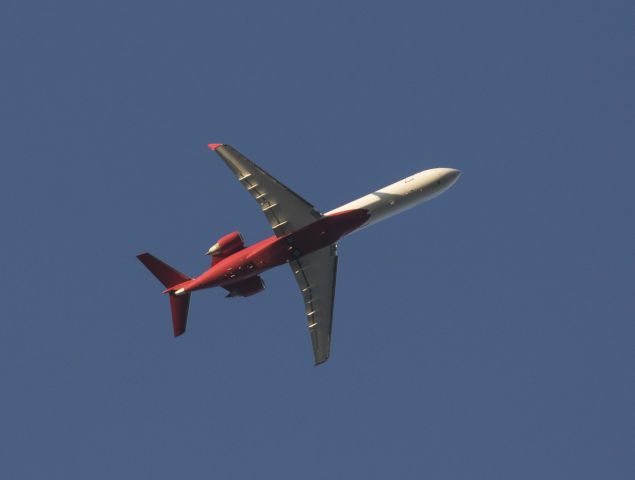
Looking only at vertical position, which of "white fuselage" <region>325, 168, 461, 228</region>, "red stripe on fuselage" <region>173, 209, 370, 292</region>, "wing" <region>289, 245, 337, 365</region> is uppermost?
"white fuselage" <region>325, 168, 461, 228</region>

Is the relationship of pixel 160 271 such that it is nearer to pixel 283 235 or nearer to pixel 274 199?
pixel 283 235

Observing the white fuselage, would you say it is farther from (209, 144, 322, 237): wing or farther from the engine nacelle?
the engine nacelle

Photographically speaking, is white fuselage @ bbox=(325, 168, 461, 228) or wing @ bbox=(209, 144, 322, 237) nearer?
wing @ bbox=(209, 144, 322, 237)

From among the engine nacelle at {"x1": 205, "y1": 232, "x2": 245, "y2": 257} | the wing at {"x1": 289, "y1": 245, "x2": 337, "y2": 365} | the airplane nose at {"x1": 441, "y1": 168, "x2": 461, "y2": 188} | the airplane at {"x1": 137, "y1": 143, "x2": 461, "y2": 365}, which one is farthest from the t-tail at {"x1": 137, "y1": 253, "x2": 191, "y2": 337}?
the airplane nose at {"x1": 441, "y1": 168, "x2": 461, "y2": 188}

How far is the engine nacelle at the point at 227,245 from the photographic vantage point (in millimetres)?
90938

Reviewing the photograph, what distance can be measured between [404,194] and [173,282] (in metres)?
22.6

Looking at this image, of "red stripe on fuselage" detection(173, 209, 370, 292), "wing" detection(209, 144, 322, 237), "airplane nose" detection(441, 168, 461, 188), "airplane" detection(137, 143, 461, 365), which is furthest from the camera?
"airplane nose" detection(441, 168, 461, 188)

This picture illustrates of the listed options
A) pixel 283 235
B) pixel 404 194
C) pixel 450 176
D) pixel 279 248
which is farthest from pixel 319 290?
pixel 450 176

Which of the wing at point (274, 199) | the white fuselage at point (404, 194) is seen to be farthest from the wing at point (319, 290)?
the white fuselage at point (404, 194)

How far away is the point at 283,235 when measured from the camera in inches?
3565

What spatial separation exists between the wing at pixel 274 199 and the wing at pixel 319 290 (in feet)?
15.2

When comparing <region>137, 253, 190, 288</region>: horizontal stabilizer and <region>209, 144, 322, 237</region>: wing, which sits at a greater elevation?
<region>209, 144, 322, 237</region>: wing

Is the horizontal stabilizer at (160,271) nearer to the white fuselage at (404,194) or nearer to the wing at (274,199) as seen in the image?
the wing at (274,199)

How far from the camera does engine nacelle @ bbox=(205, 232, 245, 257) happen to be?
9094 centimetres
